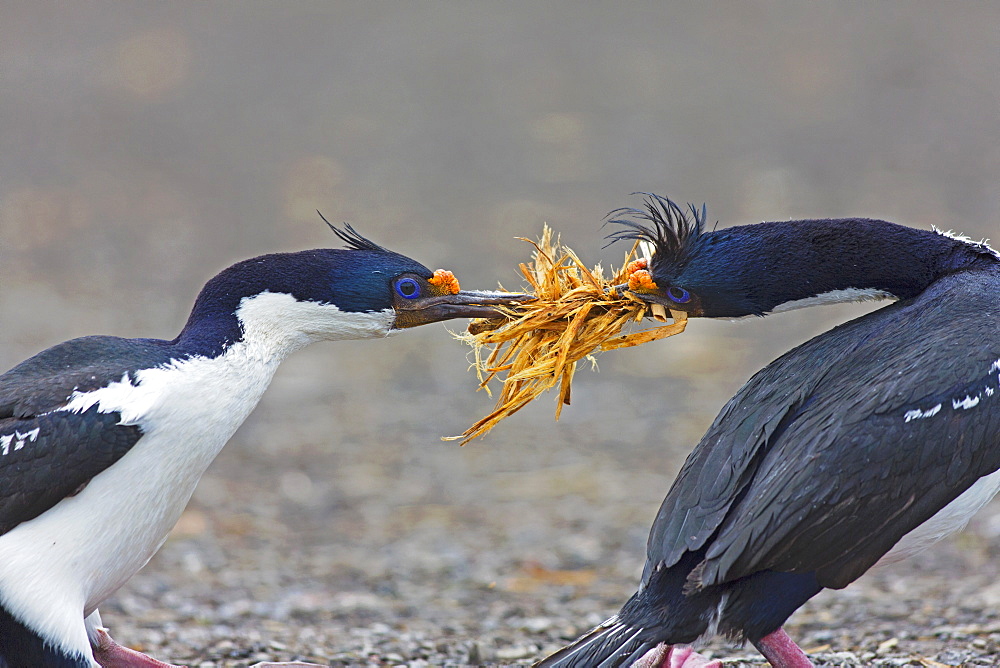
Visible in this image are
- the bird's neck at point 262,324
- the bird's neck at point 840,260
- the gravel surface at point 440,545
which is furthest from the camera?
the gravel surface at point 440,545

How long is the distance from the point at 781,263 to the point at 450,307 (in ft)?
4.24

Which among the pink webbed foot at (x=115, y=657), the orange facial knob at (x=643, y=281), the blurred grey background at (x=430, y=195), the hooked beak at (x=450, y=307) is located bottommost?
the pink webbed foot at (x=115, y=657)

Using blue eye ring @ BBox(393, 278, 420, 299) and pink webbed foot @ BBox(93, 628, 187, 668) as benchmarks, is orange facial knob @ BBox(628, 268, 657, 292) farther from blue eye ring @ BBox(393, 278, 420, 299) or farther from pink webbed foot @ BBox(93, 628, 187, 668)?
pink webbed foot @ BBox(93, 628, 187, 668)

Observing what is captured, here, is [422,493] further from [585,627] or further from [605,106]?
[605,106]

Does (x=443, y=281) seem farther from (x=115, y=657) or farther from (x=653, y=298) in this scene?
(x=115, y=657)

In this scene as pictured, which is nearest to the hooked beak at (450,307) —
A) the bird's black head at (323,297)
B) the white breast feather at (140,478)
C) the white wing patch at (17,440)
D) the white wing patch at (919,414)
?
the bird's black head at (323,297)

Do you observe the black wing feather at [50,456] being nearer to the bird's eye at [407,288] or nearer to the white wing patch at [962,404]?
the bird's eye at [407,288]

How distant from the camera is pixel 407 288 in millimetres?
4828

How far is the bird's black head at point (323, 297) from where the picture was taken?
183 inches

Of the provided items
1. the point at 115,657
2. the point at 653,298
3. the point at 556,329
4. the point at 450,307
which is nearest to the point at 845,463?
the point at 653,298

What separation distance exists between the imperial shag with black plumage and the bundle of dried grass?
36 centimetres

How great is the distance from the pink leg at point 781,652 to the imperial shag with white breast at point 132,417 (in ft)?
5.47

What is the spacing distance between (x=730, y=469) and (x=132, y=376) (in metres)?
2.13

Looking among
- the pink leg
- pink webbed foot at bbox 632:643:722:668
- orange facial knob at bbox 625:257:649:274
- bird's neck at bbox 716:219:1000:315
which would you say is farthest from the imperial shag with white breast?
the pink leg
